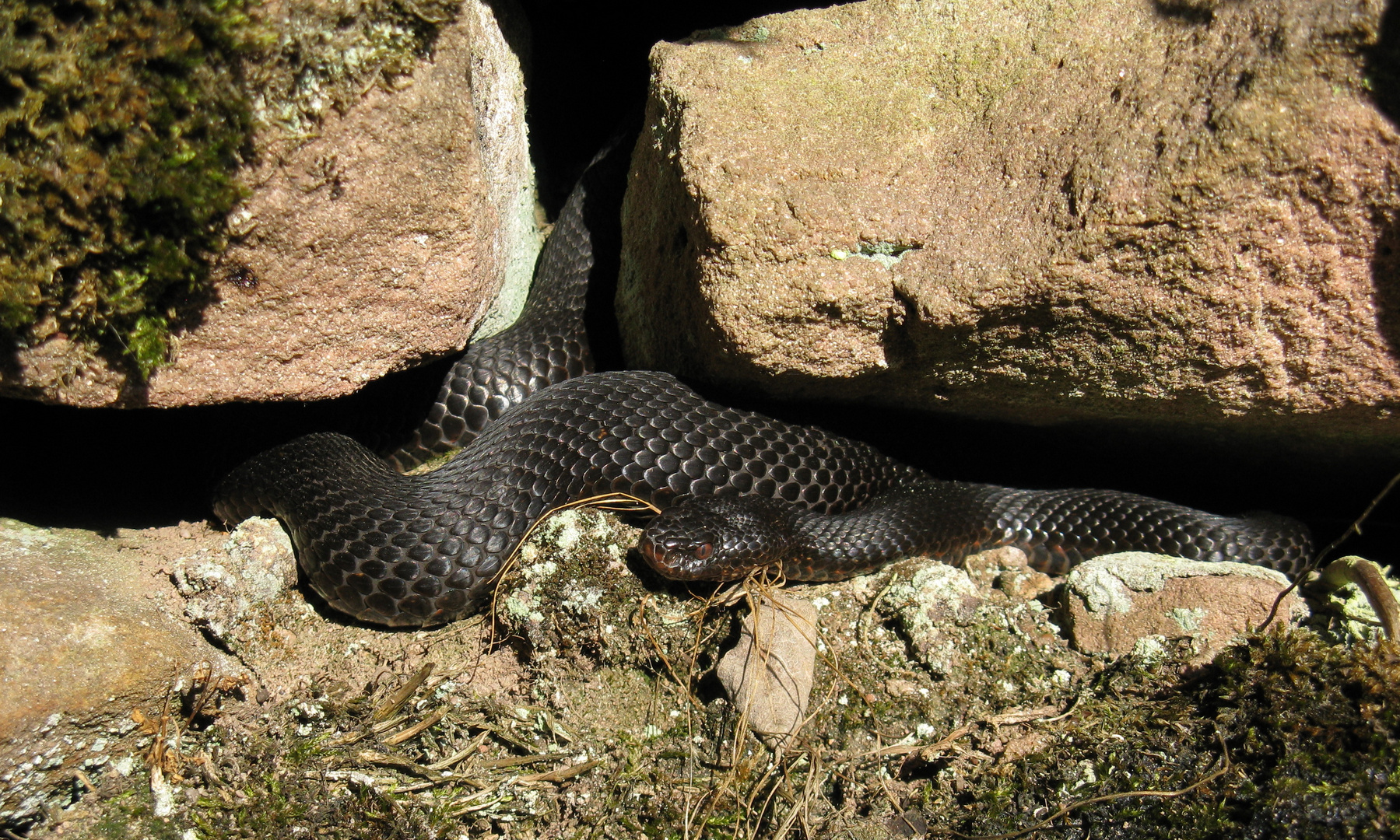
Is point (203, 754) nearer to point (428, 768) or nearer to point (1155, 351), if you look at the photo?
Answer: point (428, 768)

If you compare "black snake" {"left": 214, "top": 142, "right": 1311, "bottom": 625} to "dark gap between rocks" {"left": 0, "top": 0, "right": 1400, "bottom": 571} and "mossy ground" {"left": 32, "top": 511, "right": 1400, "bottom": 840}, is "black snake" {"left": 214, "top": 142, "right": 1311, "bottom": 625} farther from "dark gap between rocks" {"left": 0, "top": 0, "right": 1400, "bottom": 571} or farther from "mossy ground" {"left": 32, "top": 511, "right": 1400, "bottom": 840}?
"mossy ground" {"left": 32, "top": 511, "right": 1400, "bottom": 840}

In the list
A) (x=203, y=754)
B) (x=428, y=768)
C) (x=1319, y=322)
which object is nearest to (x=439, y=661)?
(x=428, y=768)

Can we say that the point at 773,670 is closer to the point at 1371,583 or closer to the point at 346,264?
the point at 346,264

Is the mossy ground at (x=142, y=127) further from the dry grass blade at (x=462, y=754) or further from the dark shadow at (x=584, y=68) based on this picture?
the dark shadow at (x=584, y=68)

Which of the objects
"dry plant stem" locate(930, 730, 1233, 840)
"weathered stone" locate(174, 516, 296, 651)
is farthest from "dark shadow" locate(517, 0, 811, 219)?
"dry plant stem" locate(930, 730, 1233, 840)

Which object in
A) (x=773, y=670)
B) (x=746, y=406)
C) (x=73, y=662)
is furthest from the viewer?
(x=746, y=406)

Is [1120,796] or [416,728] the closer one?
[1120,796]

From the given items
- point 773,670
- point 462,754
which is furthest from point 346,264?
point 773,670
